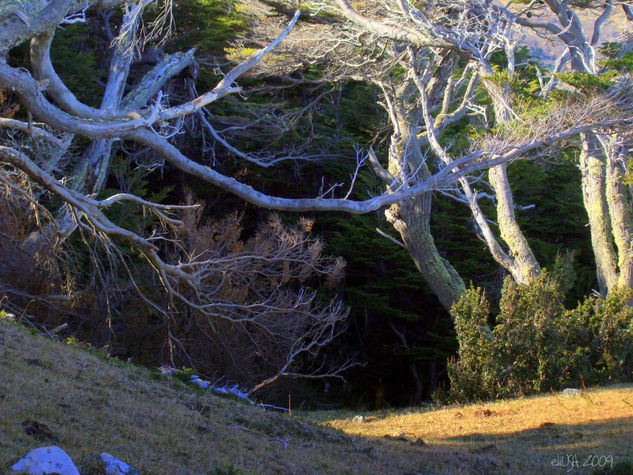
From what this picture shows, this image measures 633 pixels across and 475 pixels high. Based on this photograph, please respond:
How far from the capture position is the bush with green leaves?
11336mm

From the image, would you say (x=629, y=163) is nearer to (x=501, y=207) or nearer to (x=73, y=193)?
(x=501, y=207)

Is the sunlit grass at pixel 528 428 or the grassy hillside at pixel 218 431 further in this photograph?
the sunlit grass at pixel 528 428

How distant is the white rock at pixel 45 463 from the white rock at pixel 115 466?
0.85ft

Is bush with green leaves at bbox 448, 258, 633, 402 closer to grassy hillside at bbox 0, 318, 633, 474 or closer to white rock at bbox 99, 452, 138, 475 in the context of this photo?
grassy hillside at bbox 0, 318, 633, 474

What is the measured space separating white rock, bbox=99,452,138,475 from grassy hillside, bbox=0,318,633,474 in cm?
12

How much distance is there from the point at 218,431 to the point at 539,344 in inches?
285

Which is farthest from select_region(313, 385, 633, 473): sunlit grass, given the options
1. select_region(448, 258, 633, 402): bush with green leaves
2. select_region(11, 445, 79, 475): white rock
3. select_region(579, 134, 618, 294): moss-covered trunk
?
select_region(11, 445, 79, 475): white rock

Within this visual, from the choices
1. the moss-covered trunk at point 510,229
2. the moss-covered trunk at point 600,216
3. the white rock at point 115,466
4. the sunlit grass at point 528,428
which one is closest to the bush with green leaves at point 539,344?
the sunlit grass at point 528,428

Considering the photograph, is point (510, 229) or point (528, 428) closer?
point (528, 428)

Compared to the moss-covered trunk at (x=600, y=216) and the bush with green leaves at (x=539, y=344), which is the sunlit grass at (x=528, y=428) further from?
the moss-covered trunk at (x=600, y=216)

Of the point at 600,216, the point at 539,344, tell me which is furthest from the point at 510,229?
the point at 539,344

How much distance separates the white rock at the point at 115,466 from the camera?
369cm

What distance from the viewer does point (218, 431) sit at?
224 inches

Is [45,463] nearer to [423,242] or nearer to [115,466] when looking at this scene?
[115,466]
